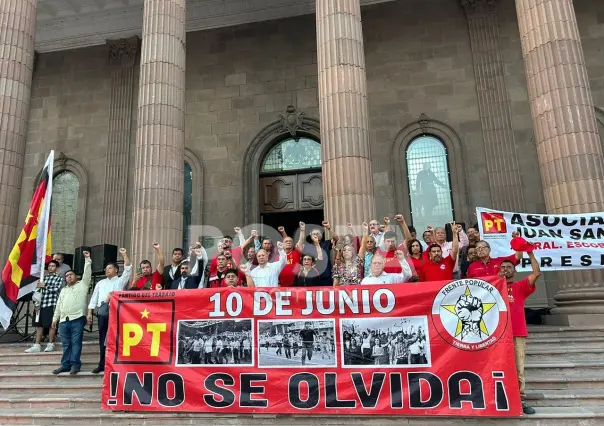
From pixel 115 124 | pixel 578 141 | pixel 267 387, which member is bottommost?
pixel 267 387

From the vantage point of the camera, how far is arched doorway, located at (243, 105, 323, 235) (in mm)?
17734

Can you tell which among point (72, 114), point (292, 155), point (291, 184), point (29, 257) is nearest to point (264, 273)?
point (29, 257)

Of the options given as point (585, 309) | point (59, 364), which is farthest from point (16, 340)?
point (585, 309)

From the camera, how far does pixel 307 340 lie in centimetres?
675

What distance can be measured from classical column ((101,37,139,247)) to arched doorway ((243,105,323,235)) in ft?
15.0

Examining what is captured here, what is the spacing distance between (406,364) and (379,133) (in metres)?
11.9

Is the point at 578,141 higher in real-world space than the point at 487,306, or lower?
higher

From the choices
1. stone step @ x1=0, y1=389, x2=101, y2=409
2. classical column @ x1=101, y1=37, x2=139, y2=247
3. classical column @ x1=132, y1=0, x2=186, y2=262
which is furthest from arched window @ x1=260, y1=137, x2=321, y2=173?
stone step @ x1=0, y1=389, x2=101, y2=409

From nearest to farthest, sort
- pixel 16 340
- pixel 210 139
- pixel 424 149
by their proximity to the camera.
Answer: pixel 16 340, pixel 424 149, pixel 210 139

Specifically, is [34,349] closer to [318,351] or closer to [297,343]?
[297,343]

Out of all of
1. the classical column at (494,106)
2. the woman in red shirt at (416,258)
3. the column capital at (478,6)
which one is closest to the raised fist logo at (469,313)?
the woman in red shirt at (416,258)

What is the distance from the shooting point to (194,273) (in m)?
9.20

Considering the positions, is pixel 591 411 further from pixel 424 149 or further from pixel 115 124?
pixel 115 124

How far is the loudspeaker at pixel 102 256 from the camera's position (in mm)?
15234
